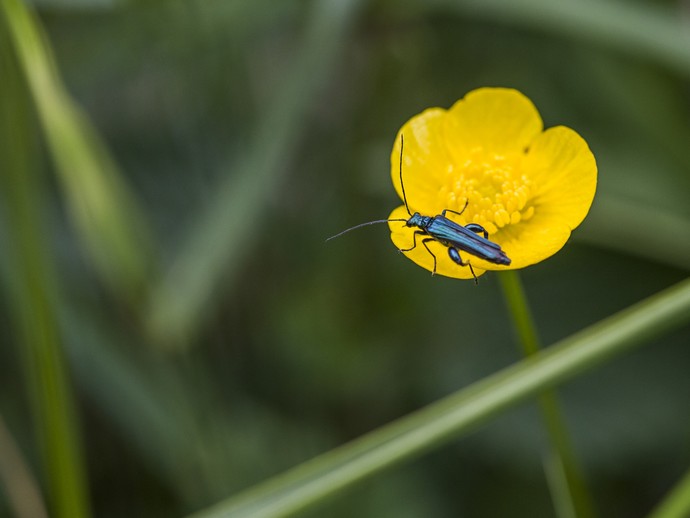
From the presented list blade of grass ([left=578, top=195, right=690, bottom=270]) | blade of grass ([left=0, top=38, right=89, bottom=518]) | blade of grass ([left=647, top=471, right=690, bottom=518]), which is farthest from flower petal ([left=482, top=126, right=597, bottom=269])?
blade of grass ([left=578, top=195, right=690, bottom=270])

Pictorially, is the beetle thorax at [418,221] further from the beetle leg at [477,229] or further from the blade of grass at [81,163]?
the blade of grass at [81,163]

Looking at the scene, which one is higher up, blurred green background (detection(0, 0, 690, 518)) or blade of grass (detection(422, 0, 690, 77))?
blade of grass (detection(422, 0, 690, 77))

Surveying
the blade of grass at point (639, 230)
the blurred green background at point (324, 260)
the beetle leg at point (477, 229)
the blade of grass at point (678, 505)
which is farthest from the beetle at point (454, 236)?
the blade of grass at point (639, 230)

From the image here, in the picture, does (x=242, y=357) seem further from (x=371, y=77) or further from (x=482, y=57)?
(x=482, y=57)

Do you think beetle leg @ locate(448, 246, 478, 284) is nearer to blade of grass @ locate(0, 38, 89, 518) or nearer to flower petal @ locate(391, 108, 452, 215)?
flower petal @ locate(391, 108, 452, 215)

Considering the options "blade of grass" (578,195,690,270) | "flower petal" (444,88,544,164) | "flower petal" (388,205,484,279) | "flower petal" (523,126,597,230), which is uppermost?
"flower petal" (444,88,544,164)

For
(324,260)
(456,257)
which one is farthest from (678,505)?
(324,260)

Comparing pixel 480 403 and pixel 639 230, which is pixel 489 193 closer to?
pixel 480 403

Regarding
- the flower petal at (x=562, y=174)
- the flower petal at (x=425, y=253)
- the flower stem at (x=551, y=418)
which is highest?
the flower petal at (x=562, y=174)

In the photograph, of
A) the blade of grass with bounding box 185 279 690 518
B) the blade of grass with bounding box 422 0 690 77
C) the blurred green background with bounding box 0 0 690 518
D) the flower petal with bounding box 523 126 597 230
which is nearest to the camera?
the blade of grass with bounding box 185 279 690 518
